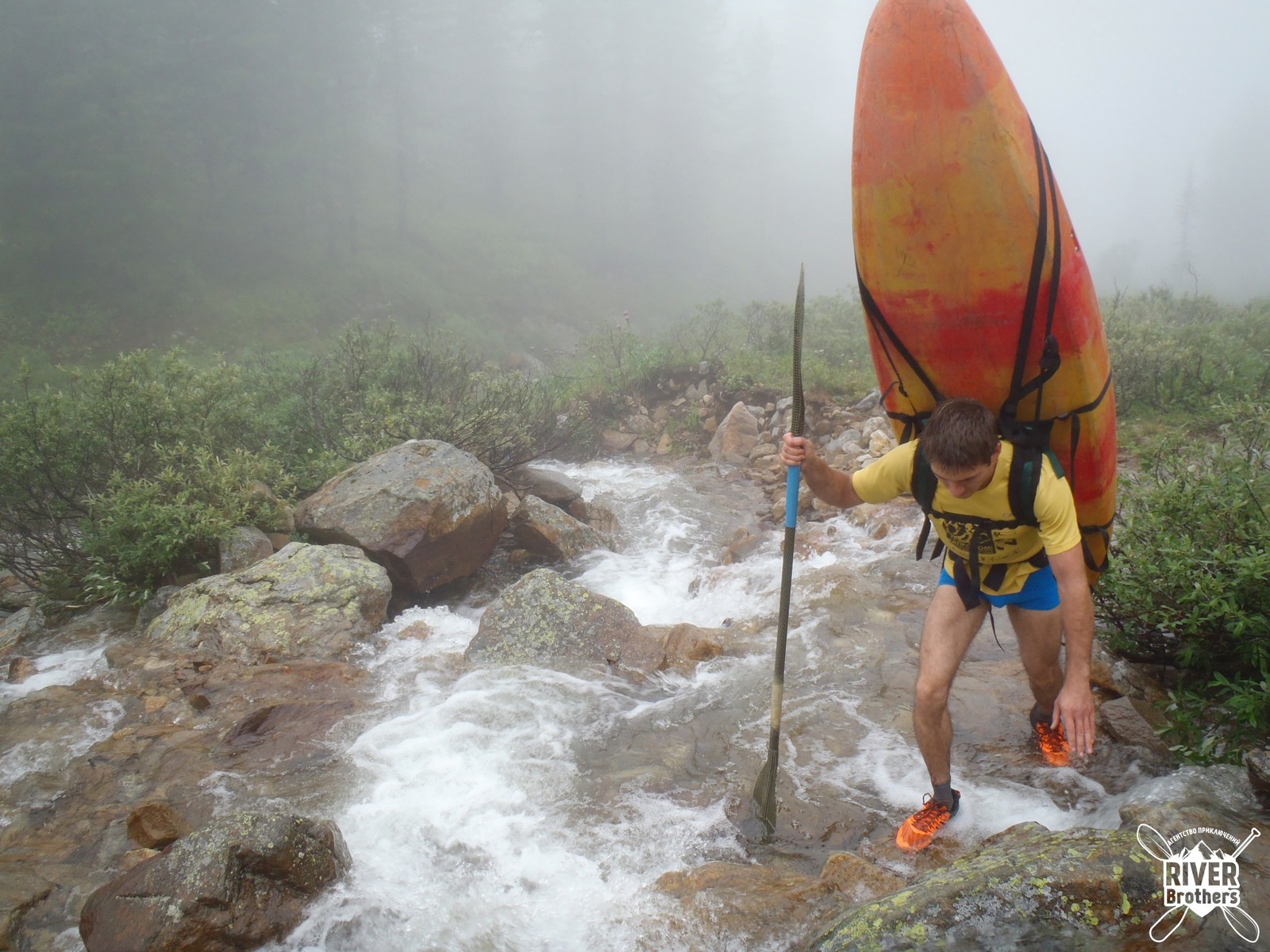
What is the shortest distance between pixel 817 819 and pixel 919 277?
247 centimetres

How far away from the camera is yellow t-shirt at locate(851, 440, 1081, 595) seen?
2443mm

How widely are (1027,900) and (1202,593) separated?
1.61 metres

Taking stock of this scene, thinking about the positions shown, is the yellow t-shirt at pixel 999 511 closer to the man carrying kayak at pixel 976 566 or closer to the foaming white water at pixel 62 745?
the man carrying kayak at pixel 976 566

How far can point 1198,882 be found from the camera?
1817 mm

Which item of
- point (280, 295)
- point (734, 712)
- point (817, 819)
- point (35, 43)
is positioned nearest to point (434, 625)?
point (734, 712)

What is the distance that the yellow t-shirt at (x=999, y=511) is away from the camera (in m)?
2.44

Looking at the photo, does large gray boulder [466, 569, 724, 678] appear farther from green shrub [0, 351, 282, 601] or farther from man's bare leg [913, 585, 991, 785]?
green shrub [0, 351, 282, 601]

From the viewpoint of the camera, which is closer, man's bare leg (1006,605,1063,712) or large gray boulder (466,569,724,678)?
man's bare leg (1006,605,1063,712)

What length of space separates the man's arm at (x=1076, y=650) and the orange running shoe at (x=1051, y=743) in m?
1.06

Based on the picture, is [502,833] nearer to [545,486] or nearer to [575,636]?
[575,636]

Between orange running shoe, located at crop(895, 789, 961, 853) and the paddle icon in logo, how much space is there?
982mm

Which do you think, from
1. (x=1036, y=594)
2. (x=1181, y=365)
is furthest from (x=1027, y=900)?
(x=1181, y=365)

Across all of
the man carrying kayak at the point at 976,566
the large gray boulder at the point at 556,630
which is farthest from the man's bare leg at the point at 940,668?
the large gray boulder at the point at 556,630

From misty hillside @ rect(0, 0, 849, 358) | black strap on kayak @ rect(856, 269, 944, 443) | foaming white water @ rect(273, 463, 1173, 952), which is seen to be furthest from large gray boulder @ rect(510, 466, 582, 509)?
misty hillside @ rect(0, 0, 849, 358)
